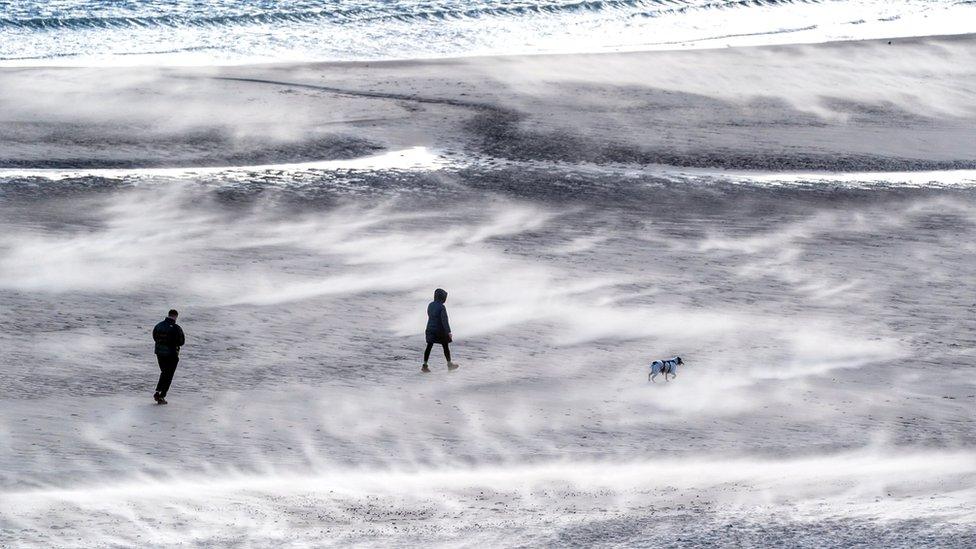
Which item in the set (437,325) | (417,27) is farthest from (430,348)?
(417,27)

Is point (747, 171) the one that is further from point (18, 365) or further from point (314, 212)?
point (18, 365)

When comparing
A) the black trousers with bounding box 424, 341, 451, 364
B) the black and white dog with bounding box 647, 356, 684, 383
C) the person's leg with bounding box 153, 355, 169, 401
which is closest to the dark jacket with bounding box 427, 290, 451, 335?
the black trousers with bounding box 424, 341, 451, 364

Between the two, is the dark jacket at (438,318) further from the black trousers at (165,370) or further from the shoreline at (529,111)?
the shoreline at (529,111)

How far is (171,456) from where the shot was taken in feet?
51.8

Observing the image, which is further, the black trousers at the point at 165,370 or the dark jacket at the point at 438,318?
the dark jacket at the point at 438,318

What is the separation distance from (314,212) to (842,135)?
1275 centimetres

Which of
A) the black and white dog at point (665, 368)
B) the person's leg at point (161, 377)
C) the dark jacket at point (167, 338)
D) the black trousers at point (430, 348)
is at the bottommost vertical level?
the black and white dog at point (665, 368)

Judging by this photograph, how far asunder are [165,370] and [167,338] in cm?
40

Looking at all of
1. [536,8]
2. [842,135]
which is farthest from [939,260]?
[536,8]

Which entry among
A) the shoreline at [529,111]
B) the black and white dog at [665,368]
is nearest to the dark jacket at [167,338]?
the black and white dog at [665,368]

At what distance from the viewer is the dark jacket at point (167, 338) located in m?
17.3

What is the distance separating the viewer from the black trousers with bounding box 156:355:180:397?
17.3 meters

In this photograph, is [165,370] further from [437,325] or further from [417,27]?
[417,27]

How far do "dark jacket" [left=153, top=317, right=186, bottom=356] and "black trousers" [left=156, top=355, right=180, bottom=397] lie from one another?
0.05 m
